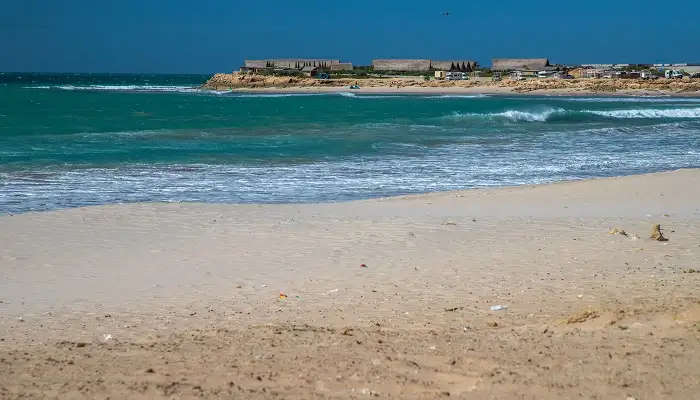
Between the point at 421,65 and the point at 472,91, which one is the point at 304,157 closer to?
the point at 472,91

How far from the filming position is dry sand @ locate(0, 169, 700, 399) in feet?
14.3

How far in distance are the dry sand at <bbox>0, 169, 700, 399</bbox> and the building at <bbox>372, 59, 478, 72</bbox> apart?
385 feet

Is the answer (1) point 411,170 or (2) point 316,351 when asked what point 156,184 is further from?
(2) point 316,351

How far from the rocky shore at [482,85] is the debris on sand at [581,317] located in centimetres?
7876

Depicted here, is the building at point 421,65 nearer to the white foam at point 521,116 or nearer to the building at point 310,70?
the building at point 310,70

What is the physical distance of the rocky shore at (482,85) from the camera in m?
82.8

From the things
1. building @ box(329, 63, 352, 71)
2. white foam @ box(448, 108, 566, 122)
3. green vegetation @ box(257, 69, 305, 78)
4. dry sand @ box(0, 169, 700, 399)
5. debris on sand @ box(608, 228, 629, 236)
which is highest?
building @ box(329, 63, 352, 71)

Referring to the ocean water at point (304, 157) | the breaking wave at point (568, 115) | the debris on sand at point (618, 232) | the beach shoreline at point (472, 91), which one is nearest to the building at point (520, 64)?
the beach shoreline at point (472, 91)

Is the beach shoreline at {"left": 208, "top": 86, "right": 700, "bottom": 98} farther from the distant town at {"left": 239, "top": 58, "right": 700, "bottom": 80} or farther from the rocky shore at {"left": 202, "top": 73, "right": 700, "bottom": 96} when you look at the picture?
the distant town at {"left": 239, "top": 58, "right": 700, "bottom": 80}

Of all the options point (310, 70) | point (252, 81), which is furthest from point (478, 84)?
point (310, 70)

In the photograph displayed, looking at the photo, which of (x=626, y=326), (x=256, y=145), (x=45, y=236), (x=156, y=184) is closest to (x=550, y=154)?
(x=256, y=145)

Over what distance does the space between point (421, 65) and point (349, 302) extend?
12357 cm

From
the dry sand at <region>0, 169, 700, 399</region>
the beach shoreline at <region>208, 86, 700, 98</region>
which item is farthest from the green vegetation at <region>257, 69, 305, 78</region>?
the dry sand at <region>0, 169, 700, 399</region>

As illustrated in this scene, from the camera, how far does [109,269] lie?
309 inches
